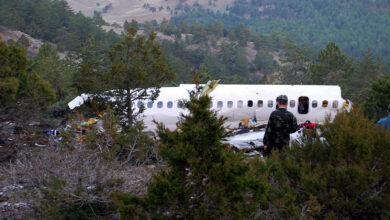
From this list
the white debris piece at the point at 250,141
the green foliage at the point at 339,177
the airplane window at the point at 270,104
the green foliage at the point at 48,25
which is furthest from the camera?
the green foliage at the point at 48,25

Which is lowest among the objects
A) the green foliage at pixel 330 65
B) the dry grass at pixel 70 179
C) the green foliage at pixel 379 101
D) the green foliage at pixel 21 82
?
the dry grass at pixel 70 179

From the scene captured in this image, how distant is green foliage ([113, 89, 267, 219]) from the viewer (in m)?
4.26

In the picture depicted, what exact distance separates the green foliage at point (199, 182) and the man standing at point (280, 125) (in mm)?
2938

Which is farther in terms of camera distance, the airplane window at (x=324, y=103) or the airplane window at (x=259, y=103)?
the airplane window at (x=259, y=103)

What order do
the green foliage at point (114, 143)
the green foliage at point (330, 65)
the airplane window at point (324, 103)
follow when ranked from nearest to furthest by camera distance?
the green foliage at point (114, 143), the airplane window at point (324, 103), the green foliage at point (330, 65)

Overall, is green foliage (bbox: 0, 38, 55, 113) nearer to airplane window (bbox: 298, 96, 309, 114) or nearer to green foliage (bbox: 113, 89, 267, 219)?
green foliage (bbox: 113, 89, 267, 219)

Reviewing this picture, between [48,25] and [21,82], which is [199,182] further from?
[48,25]

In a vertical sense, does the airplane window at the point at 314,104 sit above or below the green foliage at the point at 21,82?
below

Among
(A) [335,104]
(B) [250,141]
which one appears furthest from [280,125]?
(A) [335,104]

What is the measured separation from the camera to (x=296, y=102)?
22.4 metres

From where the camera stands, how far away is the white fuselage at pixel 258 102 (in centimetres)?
2227

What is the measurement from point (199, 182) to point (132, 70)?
8.74m

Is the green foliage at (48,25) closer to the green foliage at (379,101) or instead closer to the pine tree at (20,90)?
the green foliage at (379,101)

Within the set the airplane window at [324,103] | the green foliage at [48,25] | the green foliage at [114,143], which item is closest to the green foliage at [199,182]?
the green foliage at [114,143]
